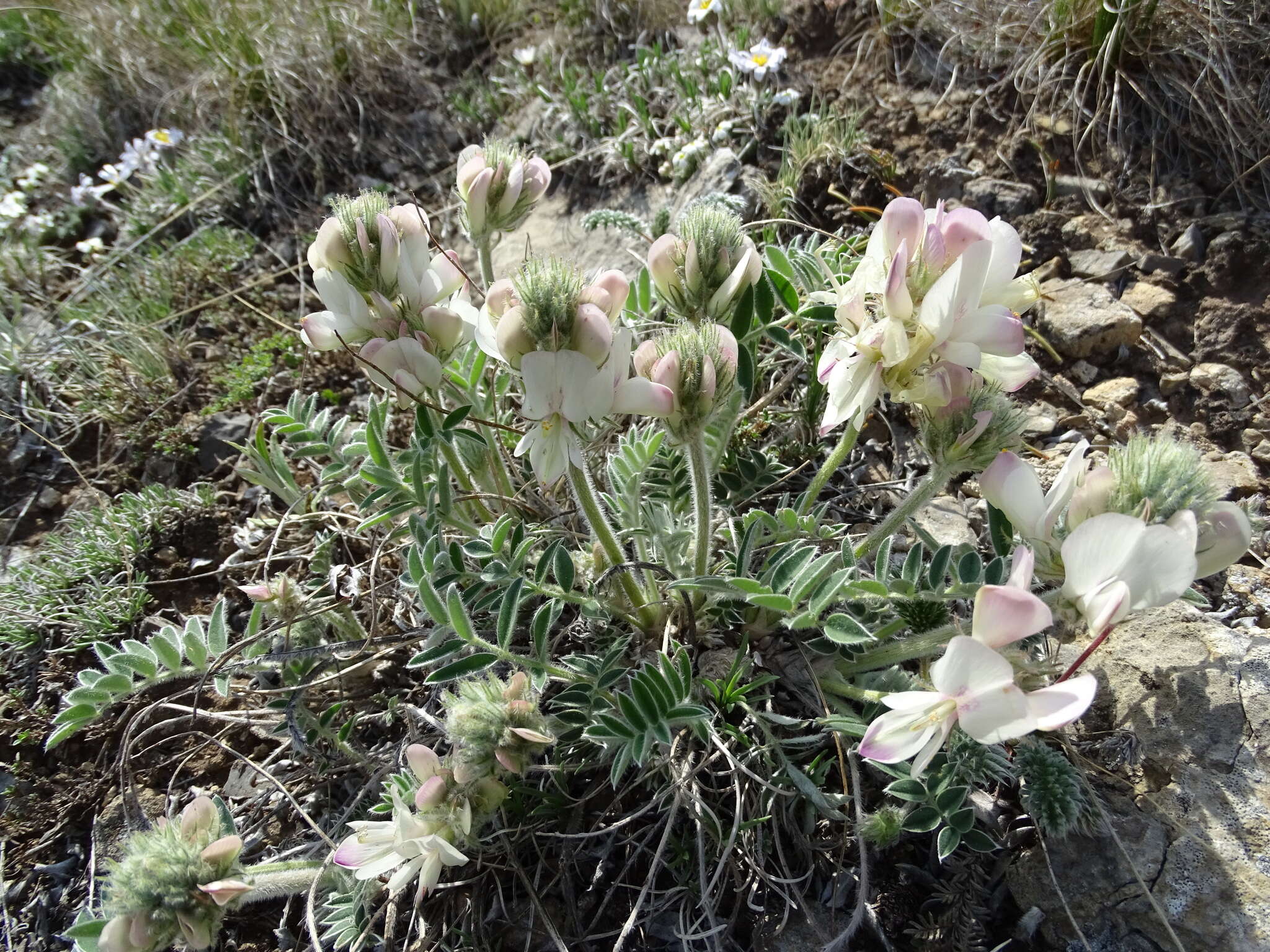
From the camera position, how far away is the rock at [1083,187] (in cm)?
338

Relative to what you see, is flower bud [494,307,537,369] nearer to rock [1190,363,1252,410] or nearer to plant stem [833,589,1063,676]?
plant stem [833,589,1063,676]

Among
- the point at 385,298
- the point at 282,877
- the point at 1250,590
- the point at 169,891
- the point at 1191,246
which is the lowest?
the point at 1250,590

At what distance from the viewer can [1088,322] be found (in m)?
3.01

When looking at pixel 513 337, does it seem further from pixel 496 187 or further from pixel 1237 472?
pixel 1237 472

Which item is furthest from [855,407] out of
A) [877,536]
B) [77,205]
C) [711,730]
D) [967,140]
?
[77,205]

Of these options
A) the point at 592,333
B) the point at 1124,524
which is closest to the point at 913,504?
the point at 1124,524

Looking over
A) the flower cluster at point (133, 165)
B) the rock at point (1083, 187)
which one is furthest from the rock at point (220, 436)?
the rock at point (1083, 187)

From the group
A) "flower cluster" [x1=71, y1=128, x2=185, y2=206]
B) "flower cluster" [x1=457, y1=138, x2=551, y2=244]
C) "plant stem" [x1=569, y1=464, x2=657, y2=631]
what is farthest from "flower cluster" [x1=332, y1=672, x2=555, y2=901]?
"flower cluster" [x1=71, y1=128, x2=185, y2=206]

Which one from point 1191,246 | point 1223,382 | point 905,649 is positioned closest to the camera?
point 905,649

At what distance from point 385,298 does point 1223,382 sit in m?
2.62

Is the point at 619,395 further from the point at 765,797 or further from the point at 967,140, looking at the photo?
the point at 967,140

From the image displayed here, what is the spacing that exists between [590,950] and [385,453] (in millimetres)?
1310

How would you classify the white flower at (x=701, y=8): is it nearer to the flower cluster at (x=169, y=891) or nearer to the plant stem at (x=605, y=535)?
the plant stem at (x=605, y=535)

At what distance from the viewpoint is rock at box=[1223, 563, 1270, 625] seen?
→ 2369mm
